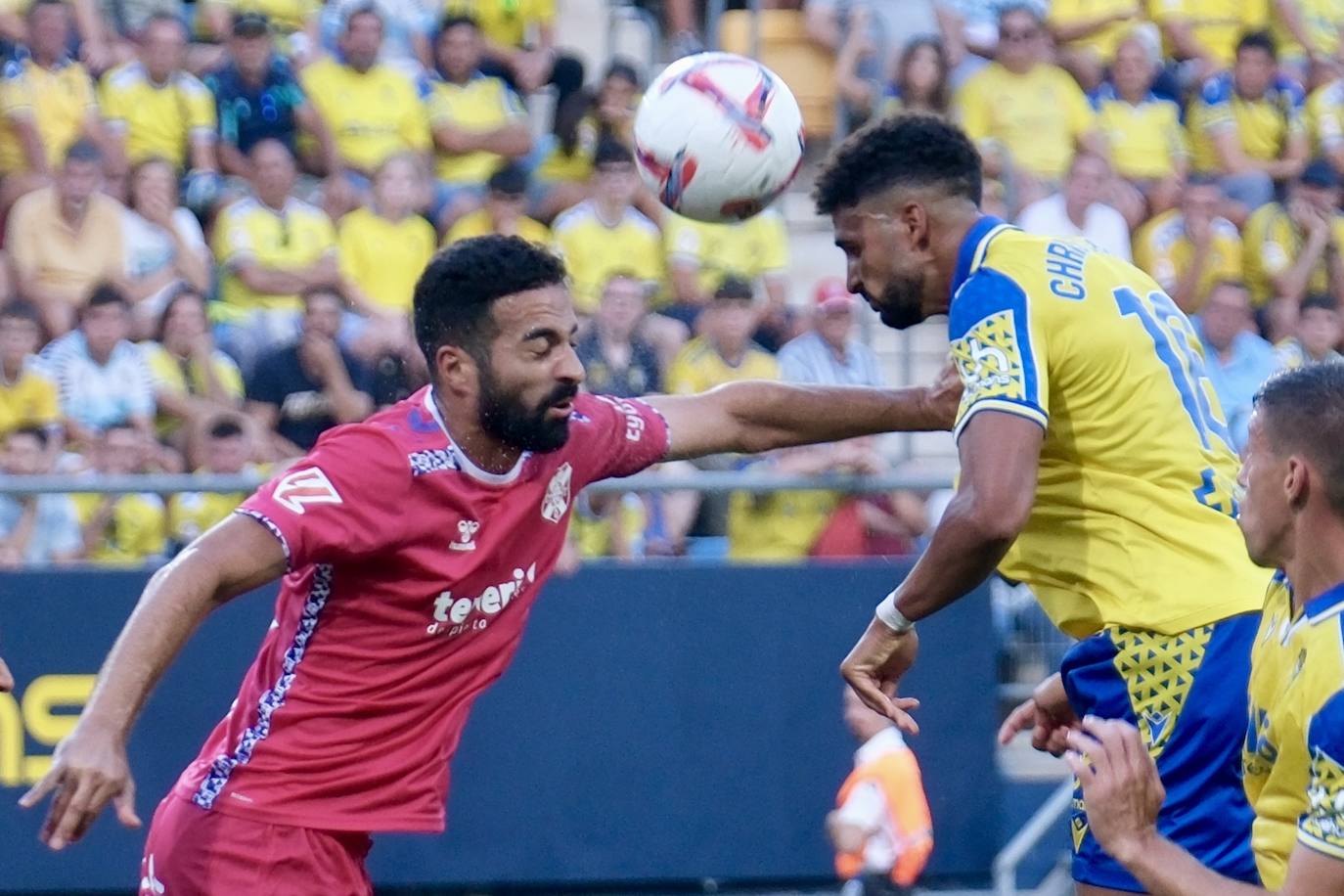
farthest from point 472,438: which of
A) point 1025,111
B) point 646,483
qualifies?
point 1025,111

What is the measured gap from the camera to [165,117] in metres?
10.8

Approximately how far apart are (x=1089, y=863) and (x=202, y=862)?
7.36 ft

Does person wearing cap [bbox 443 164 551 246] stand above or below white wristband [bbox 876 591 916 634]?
below

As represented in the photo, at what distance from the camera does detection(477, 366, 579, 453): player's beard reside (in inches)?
206

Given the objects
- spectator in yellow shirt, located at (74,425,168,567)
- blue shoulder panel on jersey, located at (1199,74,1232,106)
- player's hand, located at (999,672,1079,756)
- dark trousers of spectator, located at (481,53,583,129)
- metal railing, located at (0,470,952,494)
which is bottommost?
spectator in yellow shirt, located at (74,425,168,567)

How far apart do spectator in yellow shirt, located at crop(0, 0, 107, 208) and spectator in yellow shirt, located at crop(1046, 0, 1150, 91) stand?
5.96m

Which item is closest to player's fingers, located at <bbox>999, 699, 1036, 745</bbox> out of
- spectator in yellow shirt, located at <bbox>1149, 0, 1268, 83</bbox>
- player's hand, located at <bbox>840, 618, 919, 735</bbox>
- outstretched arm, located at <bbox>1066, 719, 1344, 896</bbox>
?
player's hand, located at <bbox>840, 618, 919, 735</bbox>

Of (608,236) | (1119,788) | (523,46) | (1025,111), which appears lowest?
(608,236)

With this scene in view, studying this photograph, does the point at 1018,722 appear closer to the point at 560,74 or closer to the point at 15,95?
the point at 560,74

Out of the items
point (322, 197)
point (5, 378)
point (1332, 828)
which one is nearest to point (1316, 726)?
point (1332, 828)

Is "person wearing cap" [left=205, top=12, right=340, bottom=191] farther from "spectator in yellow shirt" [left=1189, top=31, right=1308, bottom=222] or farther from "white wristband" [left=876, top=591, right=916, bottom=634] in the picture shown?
"white wristband" [left=876, top=591, right=916, bottom=634]

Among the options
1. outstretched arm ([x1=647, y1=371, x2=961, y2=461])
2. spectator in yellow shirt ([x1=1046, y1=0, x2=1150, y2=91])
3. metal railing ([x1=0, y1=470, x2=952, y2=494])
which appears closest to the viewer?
outstretched arm ([x1=647, y1=371, x2=961, y2=461])

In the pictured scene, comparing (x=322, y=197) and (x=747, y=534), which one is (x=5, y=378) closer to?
(x=322, y=197)

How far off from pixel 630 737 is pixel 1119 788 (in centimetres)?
566
